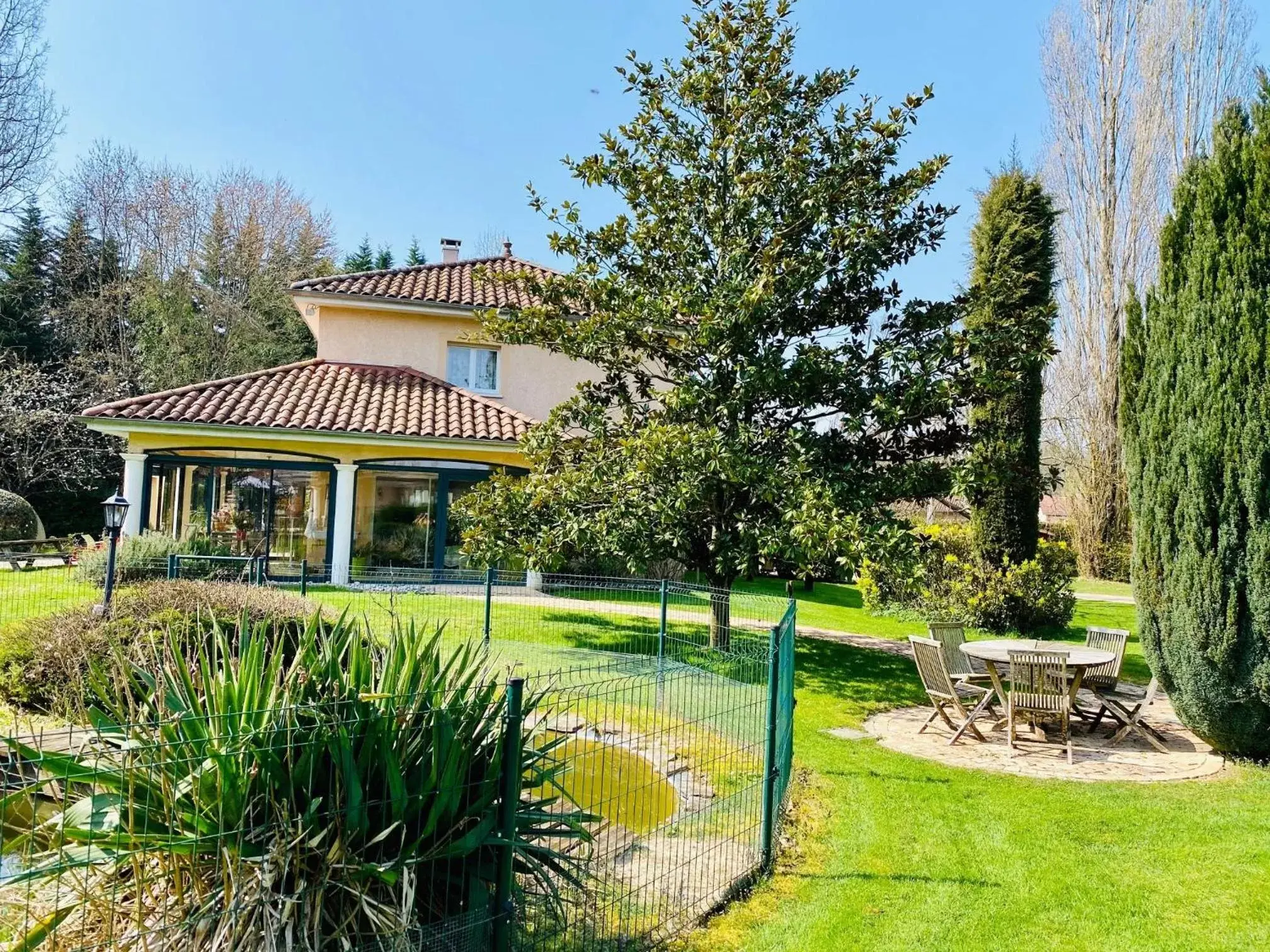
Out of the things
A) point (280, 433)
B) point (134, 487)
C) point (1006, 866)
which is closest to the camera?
point (1006, 866)

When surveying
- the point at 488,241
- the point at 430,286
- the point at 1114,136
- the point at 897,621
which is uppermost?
the point at 488,241

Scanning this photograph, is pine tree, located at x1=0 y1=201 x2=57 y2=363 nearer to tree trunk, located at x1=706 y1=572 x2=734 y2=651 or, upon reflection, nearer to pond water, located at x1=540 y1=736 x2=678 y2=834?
tree trunk, located at x1=706 y1=572 x2=734 y2=651

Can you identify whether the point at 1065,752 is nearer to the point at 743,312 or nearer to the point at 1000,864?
the point at 1000,864

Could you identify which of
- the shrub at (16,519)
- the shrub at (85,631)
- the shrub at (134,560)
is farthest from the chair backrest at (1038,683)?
the shrub at (16,519)

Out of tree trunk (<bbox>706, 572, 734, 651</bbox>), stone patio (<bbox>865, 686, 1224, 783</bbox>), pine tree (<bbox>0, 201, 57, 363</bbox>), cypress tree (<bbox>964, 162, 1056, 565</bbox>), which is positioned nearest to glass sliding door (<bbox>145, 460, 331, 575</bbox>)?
tree trunk (<bbox>706, 572, 734, 651</bbox>)

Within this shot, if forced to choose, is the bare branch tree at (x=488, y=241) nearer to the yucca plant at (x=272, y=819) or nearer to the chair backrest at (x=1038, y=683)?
the chair backrest at (x=1038, y=683)

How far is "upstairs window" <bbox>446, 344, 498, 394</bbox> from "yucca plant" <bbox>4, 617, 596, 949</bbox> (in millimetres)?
19657

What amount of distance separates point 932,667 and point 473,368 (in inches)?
661

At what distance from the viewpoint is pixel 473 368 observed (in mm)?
23359

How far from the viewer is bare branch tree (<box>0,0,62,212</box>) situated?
→ 25.0m

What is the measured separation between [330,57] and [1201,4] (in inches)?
1049

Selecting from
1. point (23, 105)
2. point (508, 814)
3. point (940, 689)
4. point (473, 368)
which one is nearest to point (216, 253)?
point (23, 105)

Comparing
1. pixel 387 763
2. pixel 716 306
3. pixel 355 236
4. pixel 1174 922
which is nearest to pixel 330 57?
pixel 716 306

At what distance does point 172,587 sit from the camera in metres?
10.8
